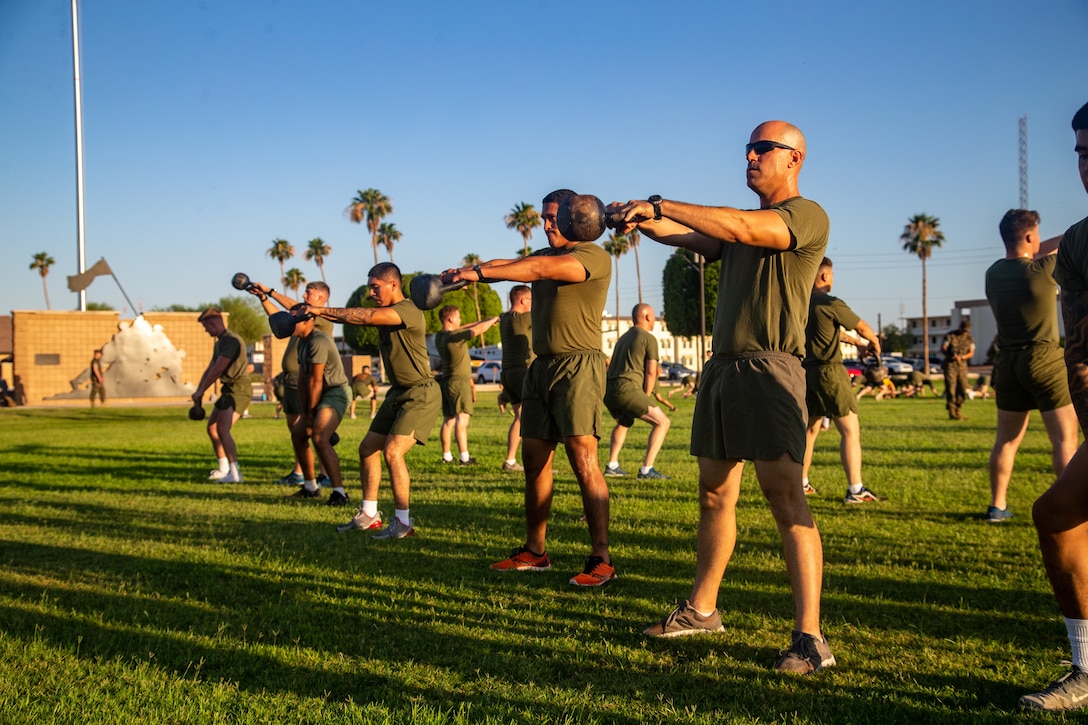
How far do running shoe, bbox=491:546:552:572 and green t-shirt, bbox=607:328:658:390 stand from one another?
396 centimetres

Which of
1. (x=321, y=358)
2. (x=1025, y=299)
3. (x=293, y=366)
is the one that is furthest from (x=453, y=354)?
(x=1025, y=299)

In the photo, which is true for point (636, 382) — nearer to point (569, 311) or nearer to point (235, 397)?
point (569, 311)

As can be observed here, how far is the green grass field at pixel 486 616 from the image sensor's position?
3320 mm

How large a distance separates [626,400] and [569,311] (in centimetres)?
392

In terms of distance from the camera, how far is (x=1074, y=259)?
3133 mm

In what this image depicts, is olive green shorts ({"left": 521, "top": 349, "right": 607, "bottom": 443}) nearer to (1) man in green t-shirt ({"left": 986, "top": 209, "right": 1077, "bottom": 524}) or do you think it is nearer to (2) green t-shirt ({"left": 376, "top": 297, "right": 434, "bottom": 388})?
(2) green t-shirt ({"left": 376, "top": 297, "right": 434, "bottom": 388})

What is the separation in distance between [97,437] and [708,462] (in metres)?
16.7

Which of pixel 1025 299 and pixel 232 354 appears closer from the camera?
pixel 1025 299

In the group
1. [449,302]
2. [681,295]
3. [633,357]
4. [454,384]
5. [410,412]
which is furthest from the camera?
[449,302]

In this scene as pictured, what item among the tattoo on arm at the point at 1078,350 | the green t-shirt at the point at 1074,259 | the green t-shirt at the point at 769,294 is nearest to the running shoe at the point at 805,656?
the green t-shirt at the point at 769,294

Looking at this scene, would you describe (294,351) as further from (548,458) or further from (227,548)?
(548,458)

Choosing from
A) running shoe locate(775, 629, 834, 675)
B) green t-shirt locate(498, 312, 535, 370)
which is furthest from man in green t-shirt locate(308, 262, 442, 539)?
running shoe locate(775, 629, 834, 675)

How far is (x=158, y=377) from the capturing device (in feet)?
126

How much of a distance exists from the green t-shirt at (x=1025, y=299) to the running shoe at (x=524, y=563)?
12.0 ft
